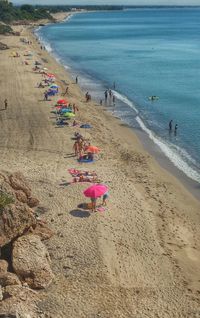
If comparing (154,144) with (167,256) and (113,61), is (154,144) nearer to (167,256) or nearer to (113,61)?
(167,256)

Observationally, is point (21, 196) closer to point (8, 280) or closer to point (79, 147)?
point (8, 280)

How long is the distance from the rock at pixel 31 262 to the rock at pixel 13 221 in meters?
0.31

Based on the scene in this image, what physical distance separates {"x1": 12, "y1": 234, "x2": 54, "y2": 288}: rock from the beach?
1.50 ft

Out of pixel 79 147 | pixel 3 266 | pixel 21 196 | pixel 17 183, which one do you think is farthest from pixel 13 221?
pixel 79 147

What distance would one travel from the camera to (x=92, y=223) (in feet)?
71.5

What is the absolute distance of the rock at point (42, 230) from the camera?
1974cm

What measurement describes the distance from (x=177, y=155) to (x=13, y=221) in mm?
18787

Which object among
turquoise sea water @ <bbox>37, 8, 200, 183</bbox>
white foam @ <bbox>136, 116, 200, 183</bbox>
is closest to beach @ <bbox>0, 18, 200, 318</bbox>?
white foam @ <bbox>136, 116, 200, 183</bbox>

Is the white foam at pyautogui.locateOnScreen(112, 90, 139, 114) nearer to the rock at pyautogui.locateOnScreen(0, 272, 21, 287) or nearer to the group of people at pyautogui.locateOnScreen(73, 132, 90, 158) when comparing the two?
the group of people at pyautogui.locateOnScreen(73, 132, 90, 158)

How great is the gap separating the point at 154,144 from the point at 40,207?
15.8 meters

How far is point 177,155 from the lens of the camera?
113 ft

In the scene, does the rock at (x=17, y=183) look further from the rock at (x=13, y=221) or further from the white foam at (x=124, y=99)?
the white foam at (x=124, y=99)

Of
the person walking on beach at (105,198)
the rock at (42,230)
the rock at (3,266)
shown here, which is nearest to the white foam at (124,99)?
the person walking on beach at (105,198)

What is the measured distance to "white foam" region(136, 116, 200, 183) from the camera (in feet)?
102
